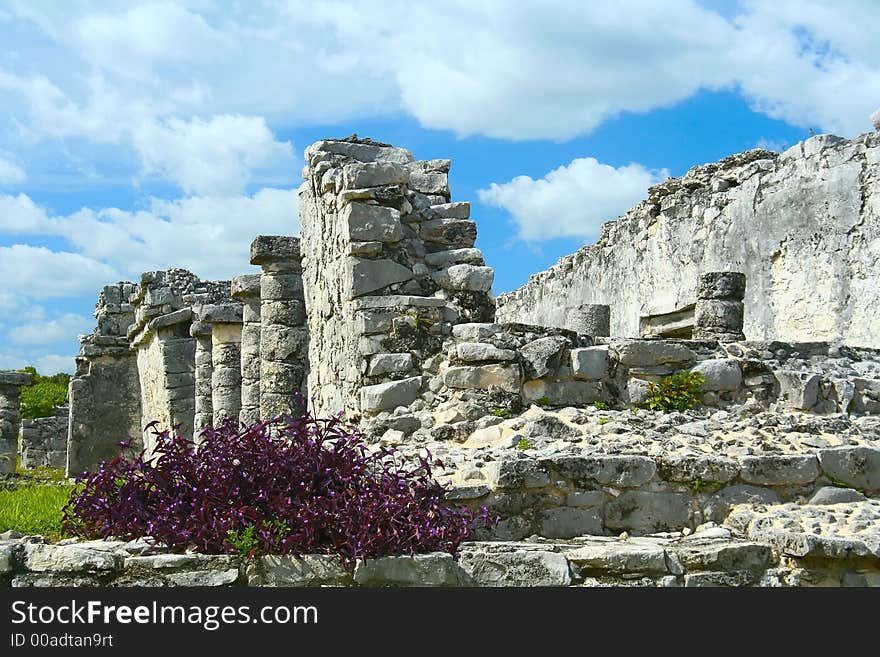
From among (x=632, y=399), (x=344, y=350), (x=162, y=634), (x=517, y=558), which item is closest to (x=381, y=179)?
(x=344, y=350)

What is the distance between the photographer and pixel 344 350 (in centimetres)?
695

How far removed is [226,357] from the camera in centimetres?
1253

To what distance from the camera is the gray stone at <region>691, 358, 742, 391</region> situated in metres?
6.16

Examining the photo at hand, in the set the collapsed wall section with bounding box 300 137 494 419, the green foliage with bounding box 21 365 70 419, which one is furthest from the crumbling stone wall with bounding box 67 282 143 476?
the collapsed wall section with bounding box 300 137 494 419

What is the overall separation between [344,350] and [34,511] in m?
2.79

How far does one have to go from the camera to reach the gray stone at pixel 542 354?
20.0 ft

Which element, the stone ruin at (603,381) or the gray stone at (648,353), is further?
the gray stone at (648,353)

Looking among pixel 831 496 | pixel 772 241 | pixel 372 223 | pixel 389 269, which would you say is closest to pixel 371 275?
pixel 389 269

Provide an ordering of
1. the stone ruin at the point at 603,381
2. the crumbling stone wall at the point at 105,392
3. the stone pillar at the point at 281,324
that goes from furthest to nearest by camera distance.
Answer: the crumbling stone wall at the point at 105,392 → the stone pillar at the point at 281,324 → the stone ruin at the point at 603,381

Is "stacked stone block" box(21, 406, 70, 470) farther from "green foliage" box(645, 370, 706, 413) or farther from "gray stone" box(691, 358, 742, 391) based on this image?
"gray stone" box(691, 358, 742, 391)

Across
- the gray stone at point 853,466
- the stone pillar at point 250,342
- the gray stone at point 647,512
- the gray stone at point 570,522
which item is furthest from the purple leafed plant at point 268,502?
the stone pillar at point 250,342

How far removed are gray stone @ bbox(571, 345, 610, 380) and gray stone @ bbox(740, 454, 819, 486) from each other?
1115mm

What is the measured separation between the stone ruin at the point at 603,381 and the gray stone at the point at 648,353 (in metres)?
0.01

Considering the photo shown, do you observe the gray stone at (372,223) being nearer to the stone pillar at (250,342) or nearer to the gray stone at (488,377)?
the gray stone at (488,377)
